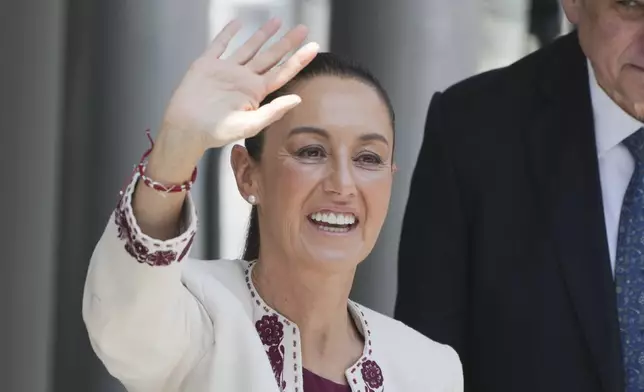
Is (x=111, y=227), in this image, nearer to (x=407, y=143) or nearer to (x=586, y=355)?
(x=586, y=355)

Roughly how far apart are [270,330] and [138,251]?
28cm

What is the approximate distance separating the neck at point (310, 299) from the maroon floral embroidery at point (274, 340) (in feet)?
0.10

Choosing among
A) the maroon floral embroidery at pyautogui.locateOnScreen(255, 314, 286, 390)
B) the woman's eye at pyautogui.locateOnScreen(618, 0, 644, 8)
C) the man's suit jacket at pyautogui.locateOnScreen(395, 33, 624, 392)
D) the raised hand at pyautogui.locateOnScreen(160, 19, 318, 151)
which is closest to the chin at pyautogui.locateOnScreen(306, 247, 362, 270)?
the maroon floral embroidery at pyautogui.locateOnScreen(255, 314, 286, 390)

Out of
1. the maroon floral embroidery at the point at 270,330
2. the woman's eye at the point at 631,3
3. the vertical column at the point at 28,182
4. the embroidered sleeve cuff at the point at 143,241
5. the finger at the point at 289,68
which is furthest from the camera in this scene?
the vertical column at the point at 28,182

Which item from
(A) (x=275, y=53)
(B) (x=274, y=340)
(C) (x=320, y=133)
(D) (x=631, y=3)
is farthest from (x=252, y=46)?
(D) (x=631, y=3)

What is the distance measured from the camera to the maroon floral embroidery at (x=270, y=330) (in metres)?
1.71

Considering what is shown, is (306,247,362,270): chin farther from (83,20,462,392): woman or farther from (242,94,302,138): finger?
(242,94,302,138): finger

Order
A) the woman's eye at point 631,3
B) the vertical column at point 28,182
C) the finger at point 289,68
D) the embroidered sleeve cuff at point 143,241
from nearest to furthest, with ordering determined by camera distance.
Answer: the embroidered sleeve cuff at point 143,241
the finger at point 289,68
the woman's eye at point 631,3
the vertical column at point 28,182

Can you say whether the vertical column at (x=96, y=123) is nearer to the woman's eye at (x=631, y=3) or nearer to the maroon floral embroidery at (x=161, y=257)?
the woman's eye at (x=631, y=3)

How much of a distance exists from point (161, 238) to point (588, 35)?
95 centimetres

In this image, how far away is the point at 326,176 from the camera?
1.71 m

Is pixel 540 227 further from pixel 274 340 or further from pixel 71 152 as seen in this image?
pixel 71 152

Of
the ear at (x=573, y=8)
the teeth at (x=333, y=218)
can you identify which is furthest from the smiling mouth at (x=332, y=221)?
the ear at (x=573, y=8)

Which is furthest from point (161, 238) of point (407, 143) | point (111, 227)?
point (407, 143)
